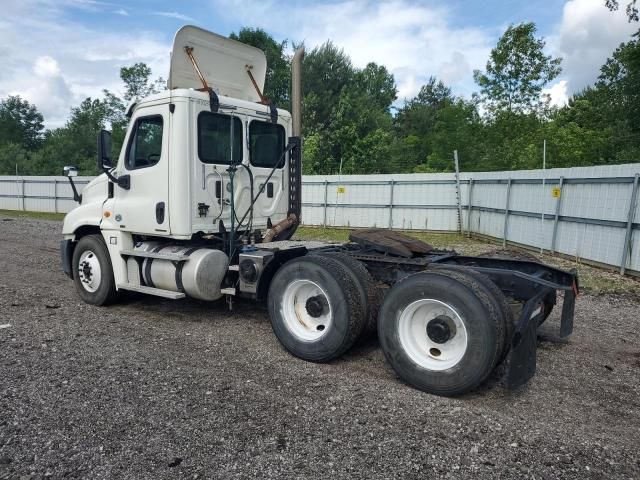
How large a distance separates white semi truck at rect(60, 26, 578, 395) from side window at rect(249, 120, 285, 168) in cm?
2

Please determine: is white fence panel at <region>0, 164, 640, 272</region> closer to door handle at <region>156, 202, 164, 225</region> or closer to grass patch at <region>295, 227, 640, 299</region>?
grass patch at <region>295, 227, 640, 299</region>

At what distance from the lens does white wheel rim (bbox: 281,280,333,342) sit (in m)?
4.97

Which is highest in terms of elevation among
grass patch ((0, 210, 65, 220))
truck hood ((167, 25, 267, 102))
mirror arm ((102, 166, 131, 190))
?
truck hood ((167, 25, 267, 102))

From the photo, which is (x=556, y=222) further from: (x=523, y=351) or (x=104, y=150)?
(x=104, y=150)

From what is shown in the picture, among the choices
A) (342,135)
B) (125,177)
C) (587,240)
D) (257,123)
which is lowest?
(587,240)

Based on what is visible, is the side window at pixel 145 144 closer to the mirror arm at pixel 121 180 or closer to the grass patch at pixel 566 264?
the mirror arm at pixel 121 180

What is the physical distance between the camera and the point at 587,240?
10859 mm

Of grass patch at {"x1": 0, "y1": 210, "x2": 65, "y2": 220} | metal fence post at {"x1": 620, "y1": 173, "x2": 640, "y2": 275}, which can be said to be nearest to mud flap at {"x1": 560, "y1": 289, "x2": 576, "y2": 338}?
metal fence post at {"x1": 620, "y1": 173, "x2": 640, "y2": 275}

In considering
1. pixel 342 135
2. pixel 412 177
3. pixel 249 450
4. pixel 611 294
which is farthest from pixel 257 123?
pixel 342 135

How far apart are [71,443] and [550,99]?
25.4 meters

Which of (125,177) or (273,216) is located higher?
(125,177)

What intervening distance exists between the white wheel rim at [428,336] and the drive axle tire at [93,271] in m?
4.32

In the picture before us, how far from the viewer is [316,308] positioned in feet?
16.3

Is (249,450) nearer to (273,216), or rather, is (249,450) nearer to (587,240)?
(273,216)
